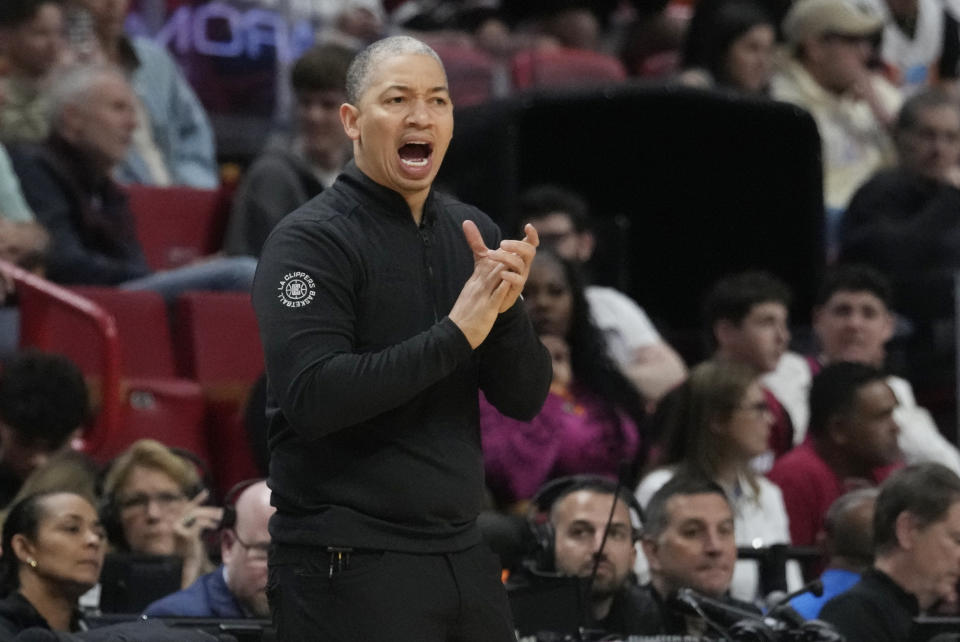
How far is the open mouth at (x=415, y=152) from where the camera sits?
304cm

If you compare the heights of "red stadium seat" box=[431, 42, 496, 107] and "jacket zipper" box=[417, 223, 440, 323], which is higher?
"red stadium seat" box=[431, 42, 496, 107]

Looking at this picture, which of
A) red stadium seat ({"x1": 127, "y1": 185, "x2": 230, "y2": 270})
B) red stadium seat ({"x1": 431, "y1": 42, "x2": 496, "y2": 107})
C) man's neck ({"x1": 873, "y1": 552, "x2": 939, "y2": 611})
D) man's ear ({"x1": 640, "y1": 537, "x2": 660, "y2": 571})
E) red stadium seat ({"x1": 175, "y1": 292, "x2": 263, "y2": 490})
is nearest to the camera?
man's neck ({"x1": 873, "y1": 552, "x2": 939, "y2": 611})

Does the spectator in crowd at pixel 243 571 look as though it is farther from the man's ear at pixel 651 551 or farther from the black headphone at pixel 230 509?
the man's ear at pixel 651 551

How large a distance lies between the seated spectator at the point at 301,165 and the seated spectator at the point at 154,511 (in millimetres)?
1720

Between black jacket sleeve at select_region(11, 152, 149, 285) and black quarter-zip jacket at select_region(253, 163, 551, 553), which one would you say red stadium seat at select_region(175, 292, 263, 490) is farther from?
black quarter-zip jacket at select_region(253, 163, 551, 553)

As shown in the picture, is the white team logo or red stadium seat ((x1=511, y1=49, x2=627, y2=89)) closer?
the white team logo

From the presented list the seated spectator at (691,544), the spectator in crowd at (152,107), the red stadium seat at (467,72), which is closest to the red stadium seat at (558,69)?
the red stadium seat at (467,72)

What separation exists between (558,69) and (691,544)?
170 inches

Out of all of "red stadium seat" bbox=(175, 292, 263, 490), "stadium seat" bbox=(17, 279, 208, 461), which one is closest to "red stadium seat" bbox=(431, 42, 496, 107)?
"red stadium seat" bbox=(175, 292, 263, 490)

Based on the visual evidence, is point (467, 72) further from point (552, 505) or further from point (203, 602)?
point (203, 602)

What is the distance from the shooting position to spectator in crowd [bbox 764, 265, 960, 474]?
23.4 ft

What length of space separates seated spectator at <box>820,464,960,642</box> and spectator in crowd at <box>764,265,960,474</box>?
5.97ft

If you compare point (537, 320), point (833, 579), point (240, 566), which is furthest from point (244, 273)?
point (833, 579)

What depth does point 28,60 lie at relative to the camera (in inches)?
282
